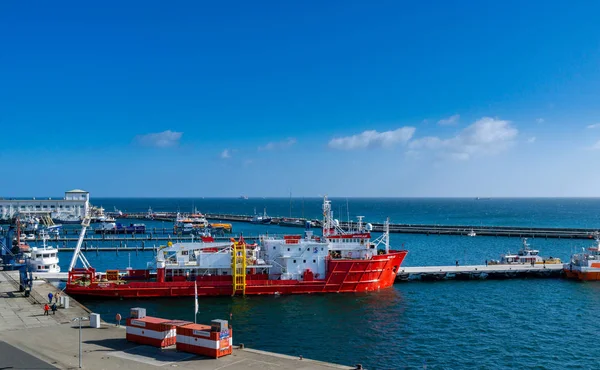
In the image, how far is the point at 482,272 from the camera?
6209cm

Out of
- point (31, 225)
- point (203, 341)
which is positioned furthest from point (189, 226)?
point (203, 341)

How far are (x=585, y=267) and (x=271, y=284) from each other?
3863 centimetres

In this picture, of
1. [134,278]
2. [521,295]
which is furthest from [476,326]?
[134,278]

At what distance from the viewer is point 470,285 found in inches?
2267

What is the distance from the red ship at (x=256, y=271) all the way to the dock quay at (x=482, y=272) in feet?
A: 29.3

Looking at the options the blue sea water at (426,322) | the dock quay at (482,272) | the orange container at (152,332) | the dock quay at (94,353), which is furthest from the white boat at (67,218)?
the orange container at (152,332)

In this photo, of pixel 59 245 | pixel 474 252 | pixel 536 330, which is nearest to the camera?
pixel 536 330

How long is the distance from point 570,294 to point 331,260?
25.5 meters

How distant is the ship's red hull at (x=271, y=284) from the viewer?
47406 mm

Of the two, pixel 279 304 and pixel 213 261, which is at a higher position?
pixel 213 261

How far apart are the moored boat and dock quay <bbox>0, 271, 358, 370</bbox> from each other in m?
47.6

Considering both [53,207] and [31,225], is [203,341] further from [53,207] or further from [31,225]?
[53,207]

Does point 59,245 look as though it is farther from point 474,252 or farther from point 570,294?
point 570,294

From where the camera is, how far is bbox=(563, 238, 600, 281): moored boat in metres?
59.5
